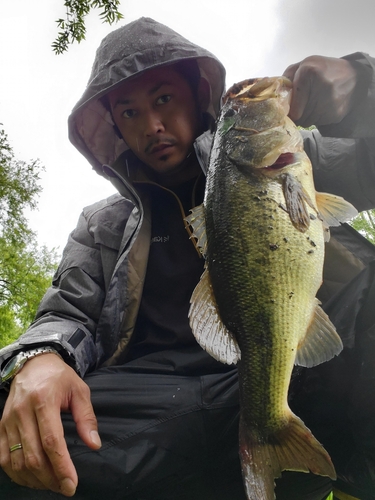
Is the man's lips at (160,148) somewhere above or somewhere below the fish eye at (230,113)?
below

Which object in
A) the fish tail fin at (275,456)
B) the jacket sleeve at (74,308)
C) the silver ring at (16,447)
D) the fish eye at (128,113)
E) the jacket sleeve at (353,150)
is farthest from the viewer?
the fish eye at (128,113)

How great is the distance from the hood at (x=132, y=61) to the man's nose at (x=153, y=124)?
245 millimetres

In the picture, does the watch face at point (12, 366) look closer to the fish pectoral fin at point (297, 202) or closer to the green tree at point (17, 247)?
the fish pectoral fin at point (297, 202)

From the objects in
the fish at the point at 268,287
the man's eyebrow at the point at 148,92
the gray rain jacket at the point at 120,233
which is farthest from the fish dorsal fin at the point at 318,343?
the man's eyebrow at the point at 148,92

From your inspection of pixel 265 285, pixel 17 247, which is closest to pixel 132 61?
pixel 265 285

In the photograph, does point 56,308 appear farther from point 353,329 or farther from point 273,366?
point 353,329

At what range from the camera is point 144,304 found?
236 cm

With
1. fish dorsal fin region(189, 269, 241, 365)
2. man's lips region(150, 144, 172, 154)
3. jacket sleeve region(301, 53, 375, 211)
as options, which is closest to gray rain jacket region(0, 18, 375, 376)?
jacket sleeve region(301, 53, 375, 211)

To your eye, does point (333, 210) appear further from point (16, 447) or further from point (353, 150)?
point (16, 447)

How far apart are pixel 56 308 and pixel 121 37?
67.5 inches

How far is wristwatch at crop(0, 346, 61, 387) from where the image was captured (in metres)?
1.73

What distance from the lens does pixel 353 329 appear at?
1.52 metres

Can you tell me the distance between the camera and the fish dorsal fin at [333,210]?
142 centimetres

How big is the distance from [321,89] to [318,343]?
98 cm
